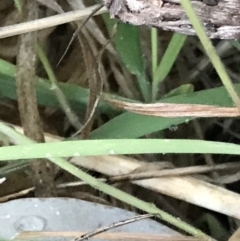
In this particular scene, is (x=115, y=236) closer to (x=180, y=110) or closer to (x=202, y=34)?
(x=180, y=110)

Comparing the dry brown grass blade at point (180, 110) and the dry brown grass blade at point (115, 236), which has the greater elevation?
the dry brown grass blade at point (180, 110)

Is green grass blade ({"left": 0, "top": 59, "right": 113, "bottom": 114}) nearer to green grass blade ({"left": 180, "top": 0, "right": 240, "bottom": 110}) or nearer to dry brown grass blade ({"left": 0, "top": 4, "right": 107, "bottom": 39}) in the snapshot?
dry brown grass blade ({"left": 0, "top": 4, "right": 107, "bottom": 39})

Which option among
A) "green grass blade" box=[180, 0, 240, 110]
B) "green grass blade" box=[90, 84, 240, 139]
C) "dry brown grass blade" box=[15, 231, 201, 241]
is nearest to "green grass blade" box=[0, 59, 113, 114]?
"green grass blade" box=[90, 84, 240, 139]

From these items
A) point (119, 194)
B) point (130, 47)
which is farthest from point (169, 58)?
point (119, 194)

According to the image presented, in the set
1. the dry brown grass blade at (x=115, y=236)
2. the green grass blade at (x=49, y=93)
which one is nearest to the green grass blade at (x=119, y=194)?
the dry brown grass blade at (x=115, y=236)

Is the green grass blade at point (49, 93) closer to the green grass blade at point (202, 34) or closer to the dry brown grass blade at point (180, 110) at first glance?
the dry brown grass blade at point (180, 110)
